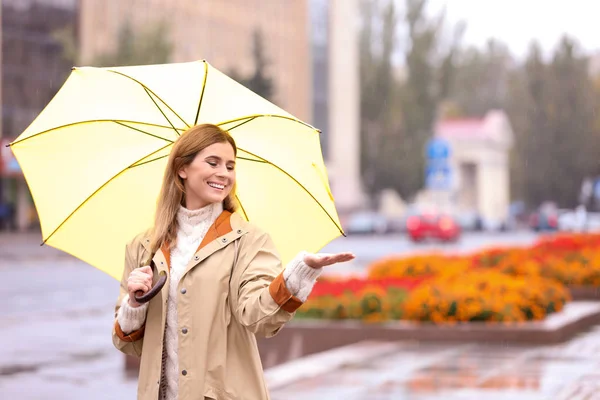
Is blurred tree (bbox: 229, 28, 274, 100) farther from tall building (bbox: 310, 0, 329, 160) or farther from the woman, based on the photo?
the woman

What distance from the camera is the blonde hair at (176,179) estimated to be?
13.0ft

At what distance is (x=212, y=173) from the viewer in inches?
155

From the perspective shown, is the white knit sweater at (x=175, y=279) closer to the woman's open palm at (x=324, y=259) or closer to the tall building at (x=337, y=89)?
the woman's open palm at (x=324, y=259)

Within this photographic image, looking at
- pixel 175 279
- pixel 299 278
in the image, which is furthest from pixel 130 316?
pixel 299 278

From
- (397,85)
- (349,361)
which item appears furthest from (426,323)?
(397,85)

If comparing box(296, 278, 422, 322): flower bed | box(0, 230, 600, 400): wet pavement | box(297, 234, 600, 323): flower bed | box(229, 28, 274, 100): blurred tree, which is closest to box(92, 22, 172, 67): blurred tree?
box(229, 28, 274, 100): blurred tree

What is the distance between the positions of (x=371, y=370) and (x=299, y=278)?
6449mm

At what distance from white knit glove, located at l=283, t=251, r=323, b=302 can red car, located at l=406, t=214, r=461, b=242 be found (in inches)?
1729

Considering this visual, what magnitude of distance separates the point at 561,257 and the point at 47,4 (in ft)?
120

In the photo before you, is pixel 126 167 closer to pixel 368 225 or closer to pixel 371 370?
pixel 371 370

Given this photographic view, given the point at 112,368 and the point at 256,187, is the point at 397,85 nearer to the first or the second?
the point at 112,368

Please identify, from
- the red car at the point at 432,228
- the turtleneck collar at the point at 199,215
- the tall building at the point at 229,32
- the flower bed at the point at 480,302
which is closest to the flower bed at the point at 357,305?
the flower bed at the point at 480,302

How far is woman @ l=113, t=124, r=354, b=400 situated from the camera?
3.73 m

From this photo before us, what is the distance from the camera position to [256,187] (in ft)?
15.1
